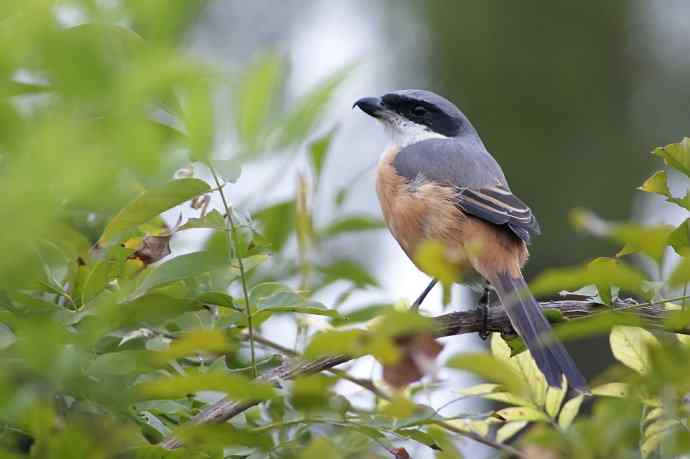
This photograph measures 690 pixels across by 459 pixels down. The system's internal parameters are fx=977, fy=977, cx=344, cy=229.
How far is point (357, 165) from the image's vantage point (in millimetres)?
7844

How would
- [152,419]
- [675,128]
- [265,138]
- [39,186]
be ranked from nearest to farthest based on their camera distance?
[39,186], [265,138], [152,419], [675,128]

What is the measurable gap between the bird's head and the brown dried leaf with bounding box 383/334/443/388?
9.90ft

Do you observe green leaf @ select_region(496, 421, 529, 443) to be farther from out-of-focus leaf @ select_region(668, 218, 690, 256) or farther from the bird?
the bird

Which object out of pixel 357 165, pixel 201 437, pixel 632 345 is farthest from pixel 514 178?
pixel 201 437

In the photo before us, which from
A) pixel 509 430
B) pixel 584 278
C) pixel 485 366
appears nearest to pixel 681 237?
pixel 509 430

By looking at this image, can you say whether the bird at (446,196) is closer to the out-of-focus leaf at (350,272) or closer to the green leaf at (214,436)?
the out-of-focus leaf at (350,272)

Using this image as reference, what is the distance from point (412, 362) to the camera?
1.12 meters

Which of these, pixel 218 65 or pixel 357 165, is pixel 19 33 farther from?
pixel 357 165

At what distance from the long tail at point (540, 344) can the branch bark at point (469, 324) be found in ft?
0.12

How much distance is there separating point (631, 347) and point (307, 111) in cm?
88

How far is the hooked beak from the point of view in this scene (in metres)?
4.06

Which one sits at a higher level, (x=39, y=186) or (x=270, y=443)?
(x=39, y=186)

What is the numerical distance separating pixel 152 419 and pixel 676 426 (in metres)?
0.82

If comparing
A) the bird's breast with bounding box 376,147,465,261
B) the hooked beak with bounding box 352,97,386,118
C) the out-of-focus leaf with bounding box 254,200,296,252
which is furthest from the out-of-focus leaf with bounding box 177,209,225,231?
the hooked beak with bounding box 352,97,386,118
